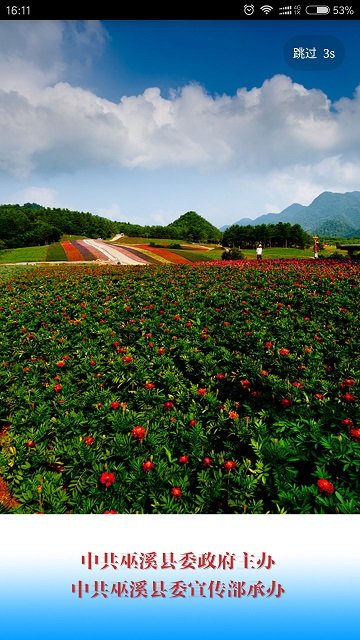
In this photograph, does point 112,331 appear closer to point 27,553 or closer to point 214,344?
point 214,344

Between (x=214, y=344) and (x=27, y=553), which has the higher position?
(x=214, y=344)

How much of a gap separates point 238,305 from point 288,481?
14.7ft

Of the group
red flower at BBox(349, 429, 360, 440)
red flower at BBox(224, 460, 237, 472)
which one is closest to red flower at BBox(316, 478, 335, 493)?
red flower at BBox(349, 429, 360, 440)

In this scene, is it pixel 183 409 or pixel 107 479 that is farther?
pixel 183 409

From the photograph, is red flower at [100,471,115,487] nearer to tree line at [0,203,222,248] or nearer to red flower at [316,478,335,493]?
red flower at [316,478,335,493]

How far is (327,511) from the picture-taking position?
1.86 meters
